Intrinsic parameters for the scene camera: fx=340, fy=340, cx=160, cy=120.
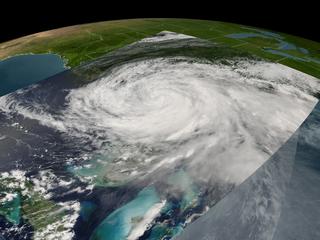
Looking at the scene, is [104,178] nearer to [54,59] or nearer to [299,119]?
[299,119]

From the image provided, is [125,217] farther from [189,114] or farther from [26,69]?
[26,69]

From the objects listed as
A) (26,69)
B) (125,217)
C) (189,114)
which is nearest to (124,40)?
(26,69)

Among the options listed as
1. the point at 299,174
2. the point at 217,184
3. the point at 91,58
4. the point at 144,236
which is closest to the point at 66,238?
the point at 144,236

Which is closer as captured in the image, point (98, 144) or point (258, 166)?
point (258, 166)

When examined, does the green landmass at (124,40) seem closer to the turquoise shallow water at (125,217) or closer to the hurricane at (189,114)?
the hurricane at (189,114)

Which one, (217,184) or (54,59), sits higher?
(54,59)

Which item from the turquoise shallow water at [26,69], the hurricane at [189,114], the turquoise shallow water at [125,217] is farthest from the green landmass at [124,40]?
the turquoise shallow water at [125,217]

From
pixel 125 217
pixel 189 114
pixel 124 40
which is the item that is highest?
pixel 124 40
